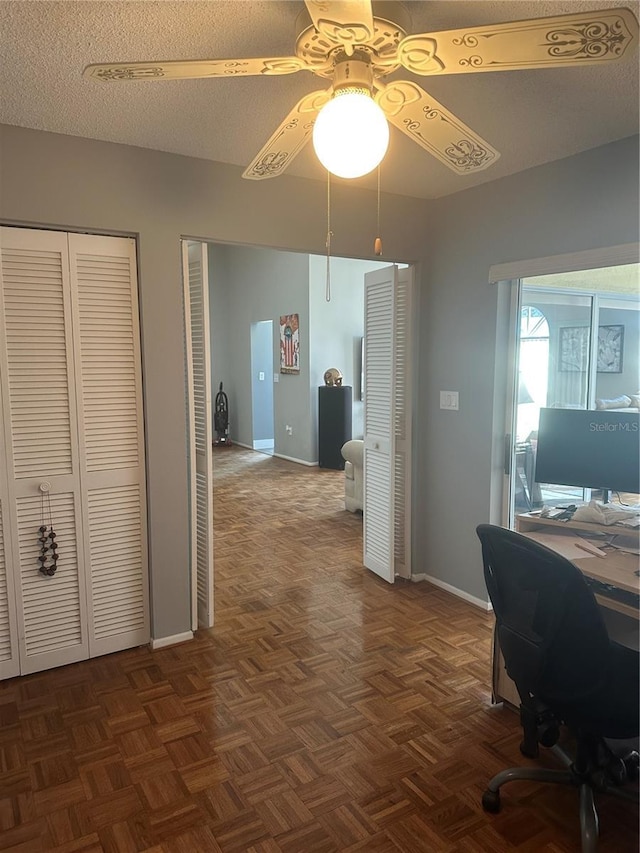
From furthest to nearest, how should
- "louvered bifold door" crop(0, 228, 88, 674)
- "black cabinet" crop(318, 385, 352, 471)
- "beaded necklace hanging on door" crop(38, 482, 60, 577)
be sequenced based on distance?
"black cabinet" crop(318, 385, 352, 471), "beaded necklace hanging on door" crop(38, 482, 60, 577), "louvered bifold door" crop(0, 228, 88, 674)

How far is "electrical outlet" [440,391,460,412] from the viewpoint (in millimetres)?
3516

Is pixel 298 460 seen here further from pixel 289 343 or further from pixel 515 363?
pixel 515 363

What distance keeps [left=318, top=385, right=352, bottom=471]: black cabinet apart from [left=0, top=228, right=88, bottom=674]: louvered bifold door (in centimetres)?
491

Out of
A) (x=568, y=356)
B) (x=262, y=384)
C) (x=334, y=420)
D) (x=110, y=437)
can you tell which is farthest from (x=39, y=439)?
(x=262, y=384)

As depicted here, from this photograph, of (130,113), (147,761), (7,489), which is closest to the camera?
(147,761)

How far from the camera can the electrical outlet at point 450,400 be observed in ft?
11.5

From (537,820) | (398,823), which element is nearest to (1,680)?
(398,823)

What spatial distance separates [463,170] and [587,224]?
1.13 m

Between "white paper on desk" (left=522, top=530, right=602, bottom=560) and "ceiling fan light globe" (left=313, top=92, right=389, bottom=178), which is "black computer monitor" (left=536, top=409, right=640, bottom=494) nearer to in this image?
"white paper on desk" (left=522, top=530, right=602, bottom=560)

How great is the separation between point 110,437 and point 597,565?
7.04ft

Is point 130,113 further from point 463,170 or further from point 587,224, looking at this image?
point 587,224

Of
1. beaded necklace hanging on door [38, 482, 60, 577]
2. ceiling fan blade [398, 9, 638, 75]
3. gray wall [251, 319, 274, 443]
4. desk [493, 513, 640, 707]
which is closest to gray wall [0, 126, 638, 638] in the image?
beaded necklace hanging on door [38, 482, 60, 577]

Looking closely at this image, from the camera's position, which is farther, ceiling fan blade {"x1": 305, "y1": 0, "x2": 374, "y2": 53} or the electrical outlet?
the electrical outlet

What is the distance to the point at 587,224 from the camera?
8.93ft
